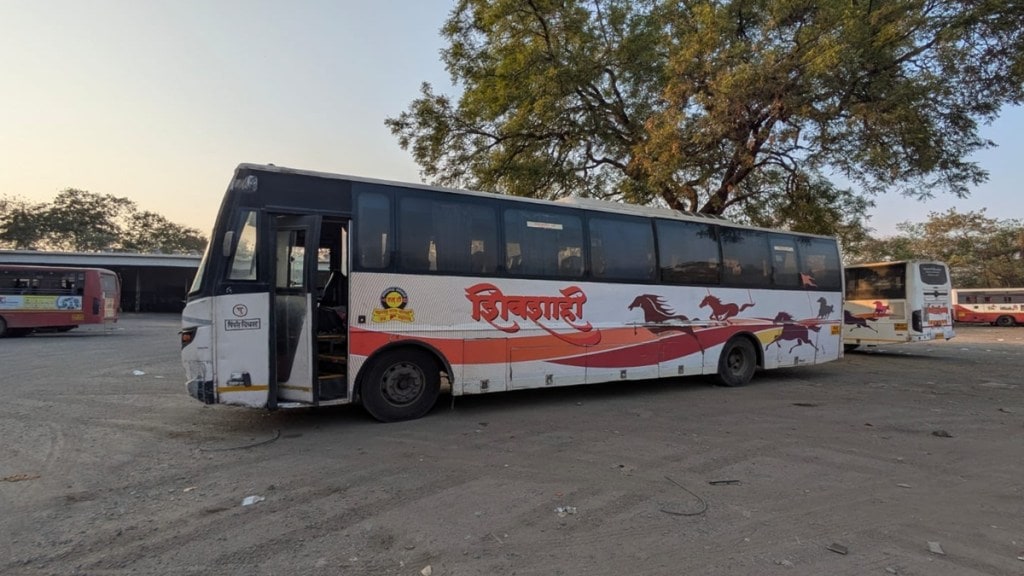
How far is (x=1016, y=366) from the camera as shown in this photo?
1369 cm

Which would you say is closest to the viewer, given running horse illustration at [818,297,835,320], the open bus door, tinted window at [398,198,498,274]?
the open bus door

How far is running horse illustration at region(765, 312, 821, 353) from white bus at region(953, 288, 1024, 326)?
34982 millimetres

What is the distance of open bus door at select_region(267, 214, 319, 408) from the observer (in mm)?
6312

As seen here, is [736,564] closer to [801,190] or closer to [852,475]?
[852,475]

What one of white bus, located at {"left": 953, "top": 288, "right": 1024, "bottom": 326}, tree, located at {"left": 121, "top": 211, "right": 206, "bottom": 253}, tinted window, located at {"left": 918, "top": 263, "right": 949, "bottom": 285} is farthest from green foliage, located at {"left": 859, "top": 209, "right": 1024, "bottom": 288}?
tree, located at {"left": 121, "top": 211, "right": 206, "bottom": 253}

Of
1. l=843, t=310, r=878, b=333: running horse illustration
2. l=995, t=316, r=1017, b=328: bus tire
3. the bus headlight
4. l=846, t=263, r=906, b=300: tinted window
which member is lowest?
l=995, t=316, r=1017, b=328: bus tire

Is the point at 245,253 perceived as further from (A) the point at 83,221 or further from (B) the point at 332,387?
(A) the point at 83,221

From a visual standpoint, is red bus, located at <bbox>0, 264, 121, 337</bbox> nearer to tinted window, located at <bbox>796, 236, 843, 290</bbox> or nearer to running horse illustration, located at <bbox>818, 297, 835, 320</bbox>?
tinted window, located at <bbox>796, 236, 843, 290</bbox>

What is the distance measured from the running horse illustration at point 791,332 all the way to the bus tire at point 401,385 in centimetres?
694

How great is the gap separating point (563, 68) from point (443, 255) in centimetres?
756

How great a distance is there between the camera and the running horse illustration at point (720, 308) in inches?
385

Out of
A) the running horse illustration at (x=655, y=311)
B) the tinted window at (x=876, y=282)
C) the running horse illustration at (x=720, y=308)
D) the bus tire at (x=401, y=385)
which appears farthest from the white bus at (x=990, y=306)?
the bus tire at (x=401, y=385)

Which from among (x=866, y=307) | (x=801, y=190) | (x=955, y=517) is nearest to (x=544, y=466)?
(x=955, y=517)

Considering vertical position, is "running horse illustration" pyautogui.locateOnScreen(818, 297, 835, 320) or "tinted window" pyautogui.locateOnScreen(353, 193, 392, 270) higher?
"tinted window" pyautogui.locateOnScreen(353, 193, 392, 270)
